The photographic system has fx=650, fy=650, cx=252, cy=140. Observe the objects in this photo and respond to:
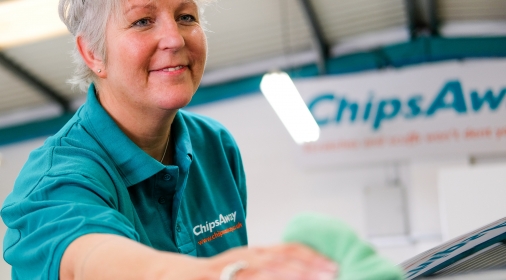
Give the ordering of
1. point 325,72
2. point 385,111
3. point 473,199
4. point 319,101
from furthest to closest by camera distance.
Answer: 1. point 325,72
2. point 319,101
3. point 385,111
4. point 473,199

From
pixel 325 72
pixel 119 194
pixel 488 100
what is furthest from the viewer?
pixel 325 72

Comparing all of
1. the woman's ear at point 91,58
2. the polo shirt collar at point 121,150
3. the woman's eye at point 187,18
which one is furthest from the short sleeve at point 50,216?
the woman's eye at point 187,18

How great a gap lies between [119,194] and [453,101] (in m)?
6.59

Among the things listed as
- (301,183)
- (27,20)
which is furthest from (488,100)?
(27,20)

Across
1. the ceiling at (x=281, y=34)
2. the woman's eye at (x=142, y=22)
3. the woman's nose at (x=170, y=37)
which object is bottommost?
the woman's nose at (x=170, y=37)

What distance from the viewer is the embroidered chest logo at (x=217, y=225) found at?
1.47 meters

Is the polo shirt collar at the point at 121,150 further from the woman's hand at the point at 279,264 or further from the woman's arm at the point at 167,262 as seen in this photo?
the woman's hand at the point at 279,264

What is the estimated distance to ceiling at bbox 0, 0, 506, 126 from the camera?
775 cm

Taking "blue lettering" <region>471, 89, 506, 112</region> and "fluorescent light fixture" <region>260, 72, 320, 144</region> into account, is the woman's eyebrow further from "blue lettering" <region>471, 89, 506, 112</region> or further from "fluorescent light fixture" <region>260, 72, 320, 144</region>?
"blue lettering" <region>471, 89, 506, 112</region>

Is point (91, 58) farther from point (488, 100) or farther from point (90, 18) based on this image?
point (488, 100)

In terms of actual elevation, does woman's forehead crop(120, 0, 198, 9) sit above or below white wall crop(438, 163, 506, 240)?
above

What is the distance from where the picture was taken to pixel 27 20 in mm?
6402

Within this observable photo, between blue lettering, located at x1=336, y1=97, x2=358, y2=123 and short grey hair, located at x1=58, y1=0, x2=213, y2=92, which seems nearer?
short grey hair, located at x1=58, y1=0, x2=213, y2=92

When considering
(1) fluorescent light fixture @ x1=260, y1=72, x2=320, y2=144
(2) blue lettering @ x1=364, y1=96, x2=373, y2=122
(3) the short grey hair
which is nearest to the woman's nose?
(3) the short grey hair
